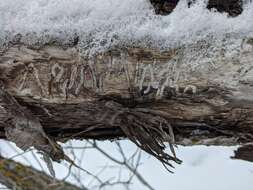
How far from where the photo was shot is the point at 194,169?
2467 mm

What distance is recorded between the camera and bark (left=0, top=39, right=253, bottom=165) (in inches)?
27.6

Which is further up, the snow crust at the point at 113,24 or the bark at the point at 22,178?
the snow crust at the point at 113,24

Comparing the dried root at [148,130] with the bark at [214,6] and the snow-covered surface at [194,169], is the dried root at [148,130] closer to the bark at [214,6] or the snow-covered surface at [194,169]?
the bark at [214,6]

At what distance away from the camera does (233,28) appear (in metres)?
0.67

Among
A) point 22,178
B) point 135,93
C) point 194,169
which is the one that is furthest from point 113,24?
point 194,169

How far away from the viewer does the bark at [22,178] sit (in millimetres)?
1939

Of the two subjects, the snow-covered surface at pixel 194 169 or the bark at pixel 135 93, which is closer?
the bark at pixel 135 93

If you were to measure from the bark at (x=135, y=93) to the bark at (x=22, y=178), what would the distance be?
1.18m

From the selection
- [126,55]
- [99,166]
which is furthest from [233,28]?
[99,166]

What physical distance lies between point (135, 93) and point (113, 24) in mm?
115

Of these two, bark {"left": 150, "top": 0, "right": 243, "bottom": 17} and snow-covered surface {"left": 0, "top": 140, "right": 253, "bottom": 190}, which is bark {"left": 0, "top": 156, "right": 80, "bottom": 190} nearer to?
snow-covered surface {"left": 0, "top": 140, "right": 253, "bottom": 190}

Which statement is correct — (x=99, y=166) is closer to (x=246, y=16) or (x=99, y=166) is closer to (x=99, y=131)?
(x=99, y=131)

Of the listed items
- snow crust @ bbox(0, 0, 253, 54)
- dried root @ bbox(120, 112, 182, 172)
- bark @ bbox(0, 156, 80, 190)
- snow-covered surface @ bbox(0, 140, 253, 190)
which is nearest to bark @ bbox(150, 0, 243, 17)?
snow crust @ bbox(0, 0, 253, 54)

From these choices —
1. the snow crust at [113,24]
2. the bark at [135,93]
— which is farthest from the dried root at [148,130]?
the snow crust at [113,24]
